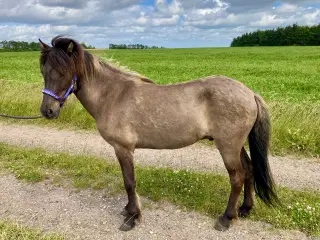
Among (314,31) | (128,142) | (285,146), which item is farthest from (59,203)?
(314,31)

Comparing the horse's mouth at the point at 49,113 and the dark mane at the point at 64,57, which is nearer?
the dark mane at the point at 64,57

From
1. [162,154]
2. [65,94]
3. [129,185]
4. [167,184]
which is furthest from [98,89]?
[162,154]

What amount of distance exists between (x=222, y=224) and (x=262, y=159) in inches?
41.4

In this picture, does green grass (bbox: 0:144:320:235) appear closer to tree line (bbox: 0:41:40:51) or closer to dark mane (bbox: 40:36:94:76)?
dark mane (bbox: 40:36:94:76)

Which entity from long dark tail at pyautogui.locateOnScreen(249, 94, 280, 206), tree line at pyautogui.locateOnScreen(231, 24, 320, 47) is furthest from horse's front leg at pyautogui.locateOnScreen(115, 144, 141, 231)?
tree line at pyautogui.locateOnScreen(231, 24, 320, 47)

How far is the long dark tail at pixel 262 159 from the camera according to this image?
399cm

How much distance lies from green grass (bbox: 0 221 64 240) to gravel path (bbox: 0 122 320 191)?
3.01 m

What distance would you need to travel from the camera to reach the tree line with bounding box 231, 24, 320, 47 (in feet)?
304

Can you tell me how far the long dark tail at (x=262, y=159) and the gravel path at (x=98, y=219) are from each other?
454mm

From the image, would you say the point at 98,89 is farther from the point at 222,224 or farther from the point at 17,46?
the point at 17,46

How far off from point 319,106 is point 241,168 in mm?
5613

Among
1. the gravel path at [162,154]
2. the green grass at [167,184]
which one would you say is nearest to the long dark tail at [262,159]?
the green grass at [167,184]

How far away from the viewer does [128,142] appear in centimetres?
396

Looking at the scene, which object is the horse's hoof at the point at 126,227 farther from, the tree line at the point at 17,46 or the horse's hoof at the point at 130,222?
the tree line at the point at 17,46
